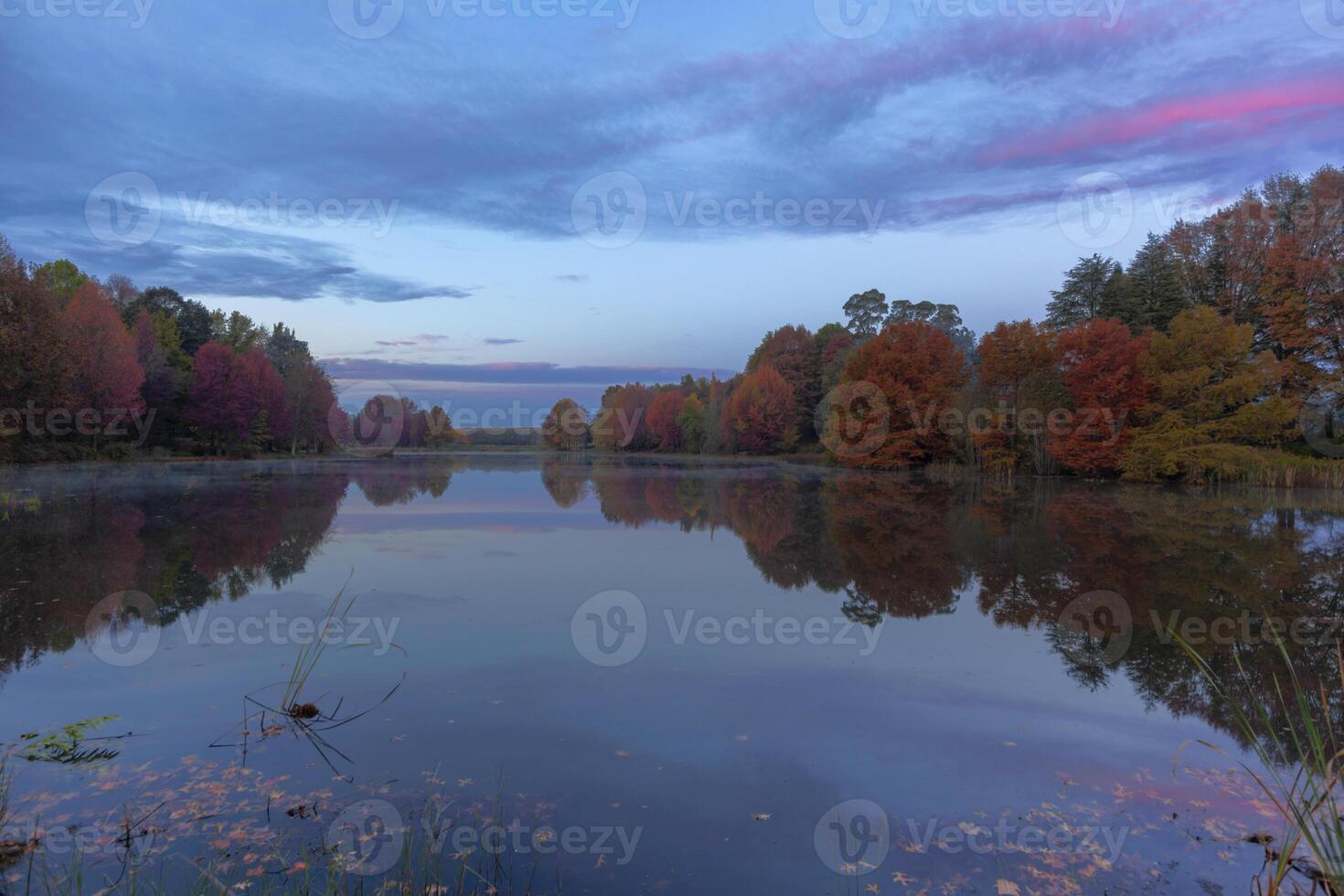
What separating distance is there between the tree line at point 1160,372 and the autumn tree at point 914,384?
8 centimetres

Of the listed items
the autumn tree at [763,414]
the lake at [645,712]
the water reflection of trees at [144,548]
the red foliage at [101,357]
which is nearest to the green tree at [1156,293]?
the autumn tree at [763,414]

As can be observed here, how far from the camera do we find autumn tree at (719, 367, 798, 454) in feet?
204

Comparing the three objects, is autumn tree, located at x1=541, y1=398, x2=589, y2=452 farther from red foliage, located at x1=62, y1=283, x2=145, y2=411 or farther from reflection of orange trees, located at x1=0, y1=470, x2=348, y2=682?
reflection of orange trees, located at x1=0, y1=470, x2=348, y2=682

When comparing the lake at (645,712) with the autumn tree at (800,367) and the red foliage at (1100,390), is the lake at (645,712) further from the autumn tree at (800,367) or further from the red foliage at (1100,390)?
the autumn tree at (800,367)

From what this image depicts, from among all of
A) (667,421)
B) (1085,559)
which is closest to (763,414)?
(667,421)

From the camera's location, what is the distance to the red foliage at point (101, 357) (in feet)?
128

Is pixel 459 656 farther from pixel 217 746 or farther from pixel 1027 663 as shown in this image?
pixel 1027 663

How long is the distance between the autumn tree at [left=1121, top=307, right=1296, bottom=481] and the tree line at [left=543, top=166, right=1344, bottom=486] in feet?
0.20

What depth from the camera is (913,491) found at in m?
26.6

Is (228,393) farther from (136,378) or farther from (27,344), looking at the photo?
(27,344)

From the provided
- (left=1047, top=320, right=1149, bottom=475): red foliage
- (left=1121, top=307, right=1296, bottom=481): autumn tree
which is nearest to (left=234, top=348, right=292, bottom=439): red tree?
(left=1047, top=320, right=1149, bottom=475): red foliage

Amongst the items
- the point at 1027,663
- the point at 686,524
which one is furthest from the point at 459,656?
the point at 686,524

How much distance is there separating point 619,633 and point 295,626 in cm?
333

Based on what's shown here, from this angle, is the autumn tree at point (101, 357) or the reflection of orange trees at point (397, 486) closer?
the reflection of orange trees at point (397, 486)
